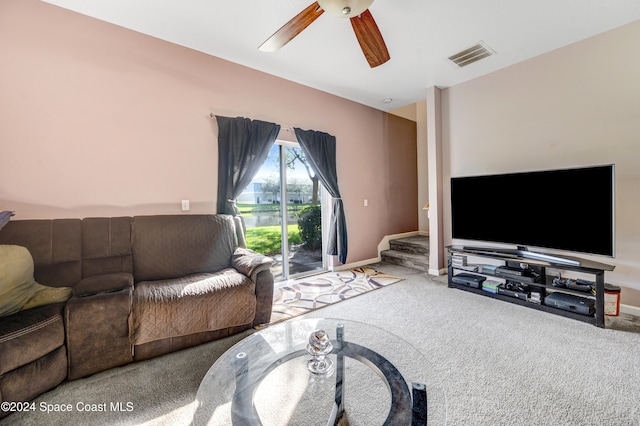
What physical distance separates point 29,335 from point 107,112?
6.30 feet

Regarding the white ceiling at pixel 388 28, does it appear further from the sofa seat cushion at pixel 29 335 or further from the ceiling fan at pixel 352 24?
the sofa seat cushion at pixel 29 335

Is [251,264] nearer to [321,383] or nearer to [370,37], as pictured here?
[321,383]

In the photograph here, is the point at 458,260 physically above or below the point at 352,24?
below

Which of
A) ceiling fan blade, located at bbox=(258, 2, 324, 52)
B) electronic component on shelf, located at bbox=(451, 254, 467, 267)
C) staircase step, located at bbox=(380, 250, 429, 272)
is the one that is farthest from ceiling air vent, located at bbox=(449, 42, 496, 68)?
staircase step, located at bbox=(380, 250, 429, 272)

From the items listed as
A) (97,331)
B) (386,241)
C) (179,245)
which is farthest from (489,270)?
(97,331)

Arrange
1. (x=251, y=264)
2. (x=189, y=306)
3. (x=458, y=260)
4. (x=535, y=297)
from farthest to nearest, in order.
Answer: (x=458, y=260) < (x=535, y=297) < (x=251, y=264) < (x=189, y=306)

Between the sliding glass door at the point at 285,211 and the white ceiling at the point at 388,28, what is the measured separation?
1178 millimetres

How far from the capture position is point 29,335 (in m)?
1.42

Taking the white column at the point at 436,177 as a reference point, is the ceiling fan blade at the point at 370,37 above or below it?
above

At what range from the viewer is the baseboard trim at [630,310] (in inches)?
96.3

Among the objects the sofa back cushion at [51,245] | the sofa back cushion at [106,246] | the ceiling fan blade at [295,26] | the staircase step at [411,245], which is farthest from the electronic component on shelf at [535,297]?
the sofa back cushion at [51,245]

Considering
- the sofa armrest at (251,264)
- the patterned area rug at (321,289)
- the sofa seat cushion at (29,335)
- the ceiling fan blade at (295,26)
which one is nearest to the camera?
the sofa seat cushion at (29,335)

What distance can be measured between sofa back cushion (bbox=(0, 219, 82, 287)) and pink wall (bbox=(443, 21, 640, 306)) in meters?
4.37

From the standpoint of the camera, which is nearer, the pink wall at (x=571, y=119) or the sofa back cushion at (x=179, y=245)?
the sofa back cushion at (x=179, y=245)
